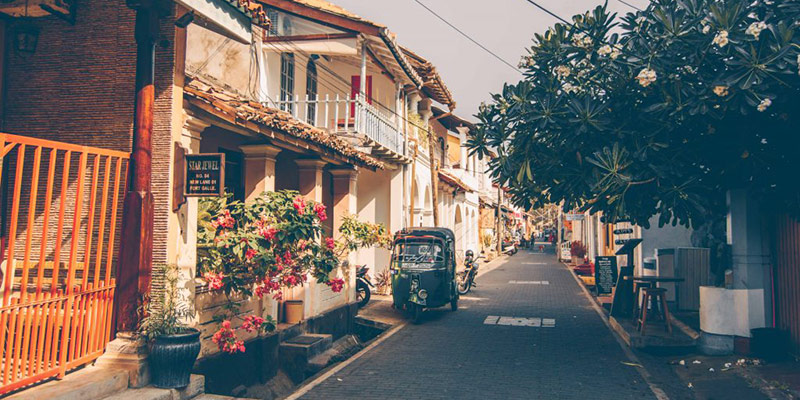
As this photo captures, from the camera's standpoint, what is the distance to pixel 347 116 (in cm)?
1398

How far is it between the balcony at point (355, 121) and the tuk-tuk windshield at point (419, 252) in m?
2.71

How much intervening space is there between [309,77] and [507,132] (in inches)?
297

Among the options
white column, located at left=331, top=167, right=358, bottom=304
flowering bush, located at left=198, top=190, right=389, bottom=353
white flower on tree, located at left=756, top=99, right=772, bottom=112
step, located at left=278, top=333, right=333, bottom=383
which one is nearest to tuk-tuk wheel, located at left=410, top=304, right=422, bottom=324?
white column, located at left=331, top=167, right=358, bottom=304

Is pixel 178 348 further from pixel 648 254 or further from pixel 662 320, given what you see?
pixel 648 254

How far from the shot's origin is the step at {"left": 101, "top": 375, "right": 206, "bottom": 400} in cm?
577

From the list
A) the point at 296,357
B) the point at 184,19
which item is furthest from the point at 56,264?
the point at 296,357

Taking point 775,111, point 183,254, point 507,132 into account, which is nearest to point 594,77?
point 507,132

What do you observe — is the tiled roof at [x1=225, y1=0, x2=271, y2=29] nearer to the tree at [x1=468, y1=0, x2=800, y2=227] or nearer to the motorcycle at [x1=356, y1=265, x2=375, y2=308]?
the tree at [x1=468, y1=0, x2=800, y2=227]

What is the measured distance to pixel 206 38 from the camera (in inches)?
413

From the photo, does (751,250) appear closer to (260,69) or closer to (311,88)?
(260,69)

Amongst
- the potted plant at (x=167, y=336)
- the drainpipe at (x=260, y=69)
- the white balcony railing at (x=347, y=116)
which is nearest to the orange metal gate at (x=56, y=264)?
the potted plant at (x=167, y=336)

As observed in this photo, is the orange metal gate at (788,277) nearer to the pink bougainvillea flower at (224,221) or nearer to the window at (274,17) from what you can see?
the pink bougainvillea flower at (224,221)

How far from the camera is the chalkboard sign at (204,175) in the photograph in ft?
21.7

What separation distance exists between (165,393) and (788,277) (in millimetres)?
8836
